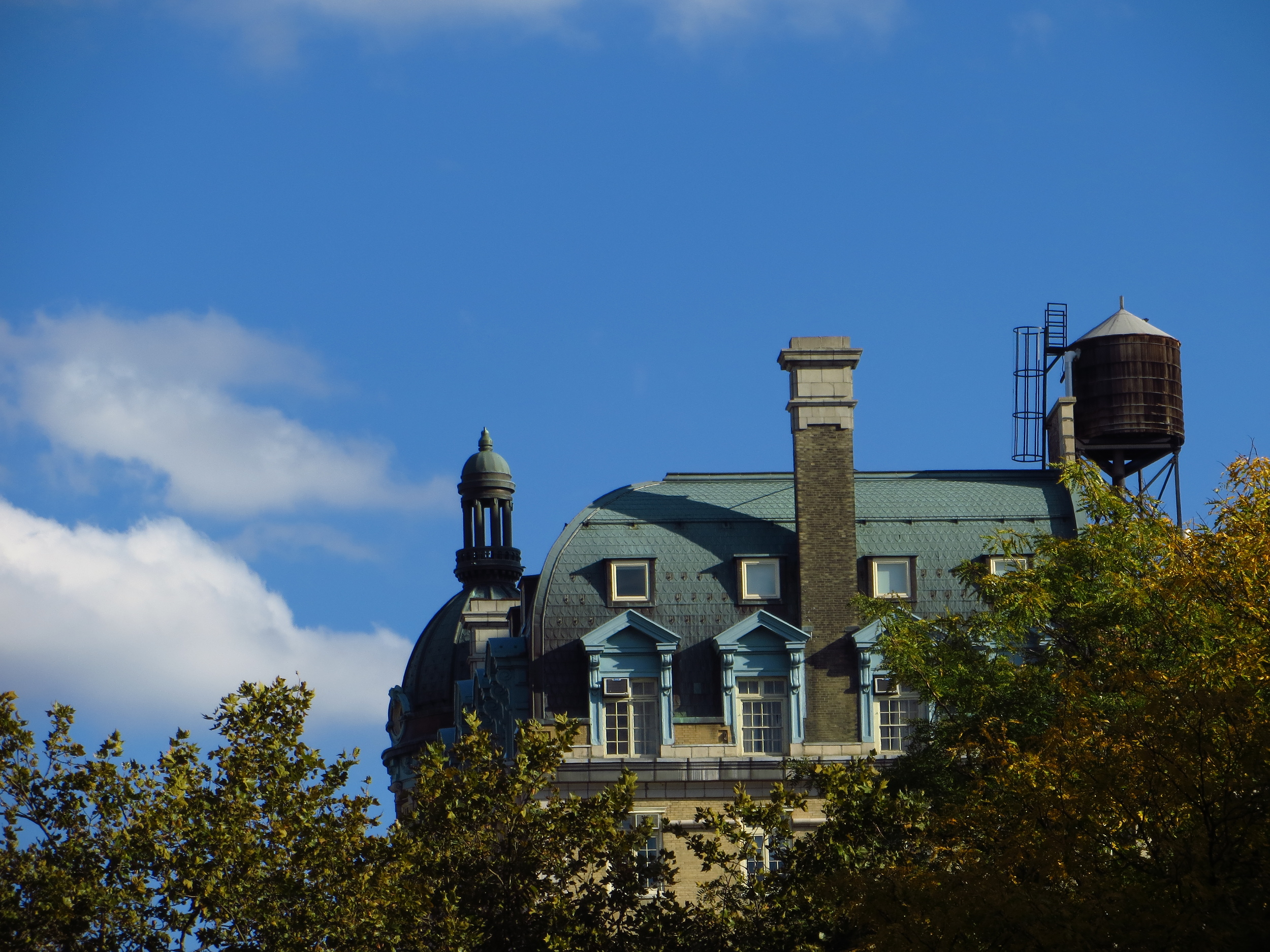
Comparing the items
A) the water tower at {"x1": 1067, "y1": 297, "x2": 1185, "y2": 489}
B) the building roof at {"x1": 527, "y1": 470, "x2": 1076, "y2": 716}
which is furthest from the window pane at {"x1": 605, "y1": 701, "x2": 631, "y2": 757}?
the water tower at {"x1": 1067, "y1": 297, "x2": 1185, "y2": 489}

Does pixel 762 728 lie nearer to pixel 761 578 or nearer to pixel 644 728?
pixel 644 728

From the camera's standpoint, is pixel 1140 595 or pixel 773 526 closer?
pixel 1140 595

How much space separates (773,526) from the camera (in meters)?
50.5

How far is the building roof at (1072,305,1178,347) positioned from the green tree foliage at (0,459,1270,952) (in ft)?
89.4

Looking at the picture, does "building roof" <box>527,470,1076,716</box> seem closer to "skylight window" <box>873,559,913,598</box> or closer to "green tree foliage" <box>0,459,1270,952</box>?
"skylight window" <box>873,559,913,598</box>

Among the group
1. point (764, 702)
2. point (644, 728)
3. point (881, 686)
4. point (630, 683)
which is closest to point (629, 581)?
point (630, 683)

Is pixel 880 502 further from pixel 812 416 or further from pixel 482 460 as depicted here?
pixel 482 460

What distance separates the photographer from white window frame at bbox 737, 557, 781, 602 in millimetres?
49250

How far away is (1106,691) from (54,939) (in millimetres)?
14831

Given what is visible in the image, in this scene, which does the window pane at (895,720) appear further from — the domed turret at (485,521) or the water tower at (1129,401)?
→ the domed turret at (485,521)

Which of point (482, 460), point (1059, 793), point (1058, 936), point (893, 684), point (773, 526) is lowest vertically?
point (1058, 936)

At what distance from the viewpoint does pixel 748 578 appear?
1949 inches

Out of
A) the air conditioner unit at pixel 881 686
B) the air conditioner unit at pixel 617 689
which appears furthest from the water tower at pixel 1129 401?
the air conditioner unit at pixel 617 689

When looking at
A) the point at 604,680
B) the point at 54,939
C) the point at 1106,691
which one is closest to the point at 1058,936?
the point at 1106,691
